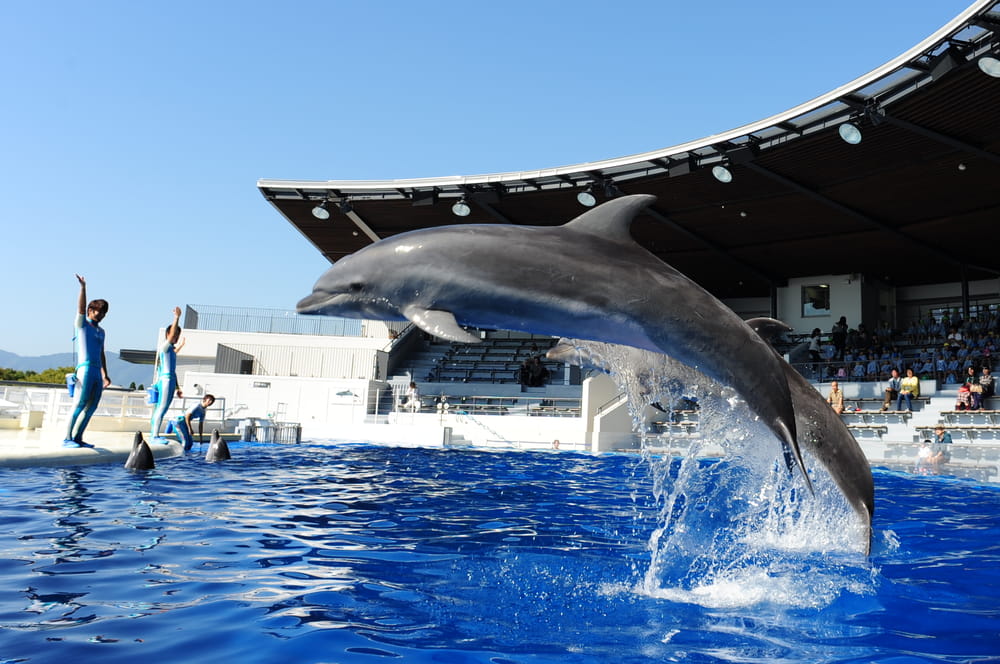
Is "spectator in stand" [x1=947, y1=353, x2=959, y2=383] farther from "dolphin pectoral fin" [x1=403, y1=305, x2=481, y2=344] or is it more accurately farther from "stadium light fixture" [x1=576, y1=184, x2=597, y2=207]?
"dolphin pectoral fin" [x1=403, y1=305, x2=481, y2=344]

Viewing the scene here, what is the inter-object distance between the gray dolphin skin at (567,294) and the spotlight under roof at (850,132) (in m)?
12.7

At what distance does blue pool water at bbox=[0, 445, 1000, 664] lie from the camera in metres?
2.47

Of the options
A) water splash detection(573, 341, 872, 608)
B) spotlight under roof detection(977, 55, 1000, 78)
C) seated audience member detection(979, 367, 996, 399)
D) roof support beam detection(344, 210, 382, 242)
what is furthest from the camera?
roof support beam detection(344, 210, 382, 242)

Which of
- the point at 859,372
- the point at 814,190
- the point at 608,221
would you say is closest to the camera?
the point at 608,221

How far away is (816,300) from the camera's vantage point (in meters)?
26.2

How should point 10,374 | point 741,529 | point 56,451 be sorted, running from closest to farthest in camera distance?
point 741,529, point 56,451, point 10,374

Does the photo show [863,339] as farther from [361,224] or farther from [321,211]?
[321,211]

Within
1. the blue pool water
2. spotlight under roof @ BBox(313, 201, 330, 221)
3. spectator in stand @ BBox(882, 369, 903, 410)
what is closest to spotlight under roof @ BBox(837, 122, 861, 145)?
spectator in stand @ BBox(882, 369, 903, 410)

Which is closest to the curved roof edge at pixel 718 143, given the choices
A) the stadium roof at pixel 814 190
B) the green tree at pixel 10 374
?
the stadium roof at pixel 814 190

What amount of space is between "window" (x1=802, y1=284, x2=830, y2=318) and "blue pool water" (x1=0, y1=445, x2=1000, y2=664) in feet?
67.2

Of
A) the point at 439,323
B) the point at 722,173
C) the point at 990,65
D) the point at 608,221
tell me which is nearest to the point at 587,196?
the point at 722,173

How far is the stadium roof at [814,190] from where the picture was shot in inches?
512

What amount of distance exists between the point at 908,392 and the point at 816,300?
1138cm

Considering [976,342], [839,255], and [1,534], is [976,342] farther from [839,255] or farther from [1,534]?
[1,534]
